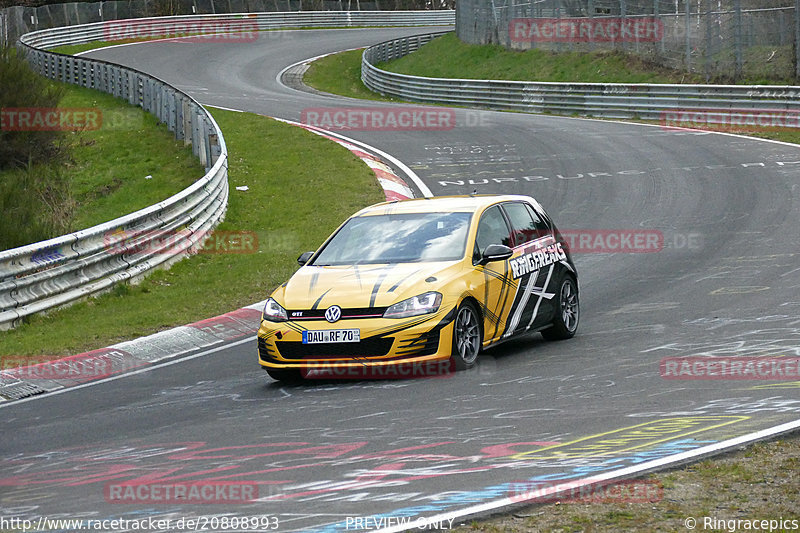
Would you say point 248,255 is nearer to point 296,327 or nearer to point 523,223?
point 523,223

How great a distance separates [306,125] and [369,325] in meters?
22.8

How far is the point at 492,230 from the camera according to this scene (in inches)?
435

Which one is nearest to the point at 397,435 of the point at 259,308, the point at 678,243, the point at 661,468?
the point at 661,468

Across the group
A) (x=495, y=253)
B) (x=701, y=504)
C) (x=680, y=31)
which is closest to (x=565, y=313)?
(x=495, y=253)

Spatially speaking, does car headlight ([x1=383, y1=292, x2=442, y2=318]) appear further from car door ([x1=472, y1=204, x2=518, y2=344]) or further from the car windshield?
the car windshield

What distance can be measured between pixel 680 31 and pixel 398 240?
27204 millimetres

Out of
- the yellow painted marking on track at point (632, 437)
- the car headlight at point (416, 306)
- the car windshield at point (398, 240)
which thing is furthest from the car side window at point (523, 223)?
the yellow painted marking on track at point (632, 437)

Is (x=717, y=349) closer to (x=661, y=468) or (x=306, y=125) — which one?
(x=661, y=468)

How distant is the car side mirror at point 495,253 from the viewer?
34.2 ft

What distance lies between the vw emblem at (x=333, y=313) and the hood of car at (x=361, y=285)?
0.13 ft

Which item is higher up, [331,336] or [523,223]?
[523,223]

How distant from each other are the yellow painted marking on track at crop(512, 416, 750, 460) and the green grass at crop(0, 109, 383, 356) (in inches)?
250

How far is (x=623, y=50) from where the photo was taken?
128 feet

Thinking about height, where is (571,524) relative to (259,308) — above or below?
above
